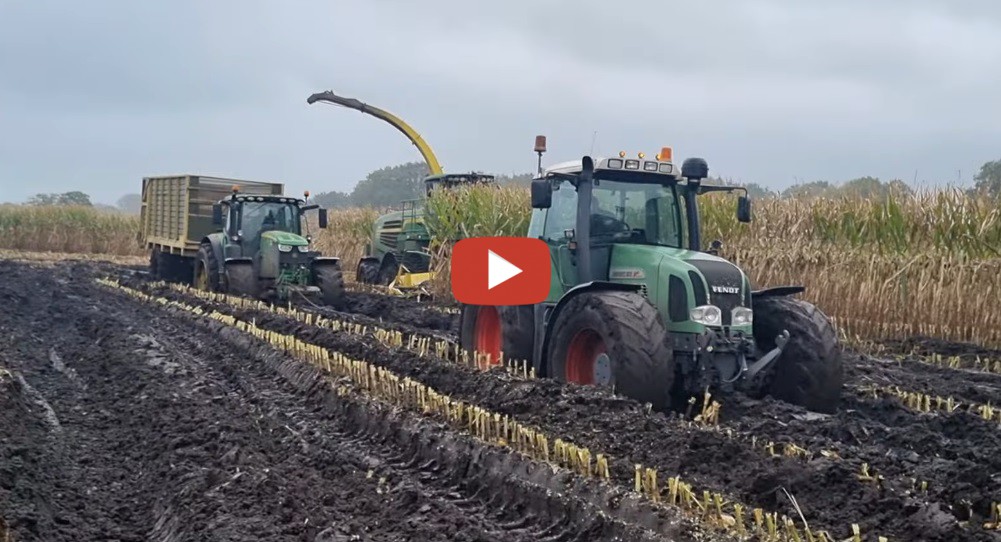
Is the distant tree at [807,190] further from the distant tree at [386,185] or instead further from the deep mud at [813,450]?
the distant tree at [386,185]

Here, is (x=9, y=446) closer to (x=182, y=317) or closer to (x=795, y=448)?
(x=795, y=448)

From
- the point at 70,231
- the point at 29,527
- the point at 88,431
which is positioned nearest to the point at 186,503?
the point at 29,527

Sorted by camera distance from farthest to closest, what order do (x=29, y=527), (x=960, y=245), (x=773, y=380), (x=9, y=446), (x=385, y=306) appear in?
(x=385, y=306), (x=960, y=245), (x=773, y=380), (x=9, y=446), (x=29, y=527)

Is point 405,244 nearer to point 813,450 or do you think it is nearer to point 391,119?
point 391,119

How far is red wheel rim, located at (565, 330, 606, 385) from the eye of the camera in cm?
813

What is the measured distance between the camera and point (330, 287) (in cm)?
1720

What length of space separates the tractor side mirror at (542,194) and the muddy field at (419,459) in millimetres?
1449

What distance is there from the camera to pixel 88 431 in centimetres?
819

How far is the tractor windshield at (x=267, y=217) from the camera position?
18266 millimetres

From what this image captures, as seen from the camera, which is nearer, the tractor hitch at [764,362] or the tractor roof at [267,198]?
the tractor hitch at [764,362]

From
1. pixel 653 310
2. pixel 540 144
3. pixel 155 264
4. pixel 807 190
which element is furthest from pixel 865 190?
pixel 155 264

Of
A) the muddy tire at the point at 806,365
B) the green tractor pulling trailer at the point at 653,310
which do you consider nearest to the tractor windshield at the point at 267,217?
the green tractor pulling trailer at the point at 653,310

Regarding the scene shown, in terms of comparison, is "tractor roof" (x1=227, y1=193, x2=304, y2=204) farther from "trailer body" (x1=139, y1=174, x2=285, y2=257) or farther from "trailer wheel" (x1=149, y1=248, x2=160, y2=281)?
"trailer wheel" (x1=149, y1=248, x2=160, y2=281)

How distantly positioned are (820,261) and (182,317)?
9.50 metres
